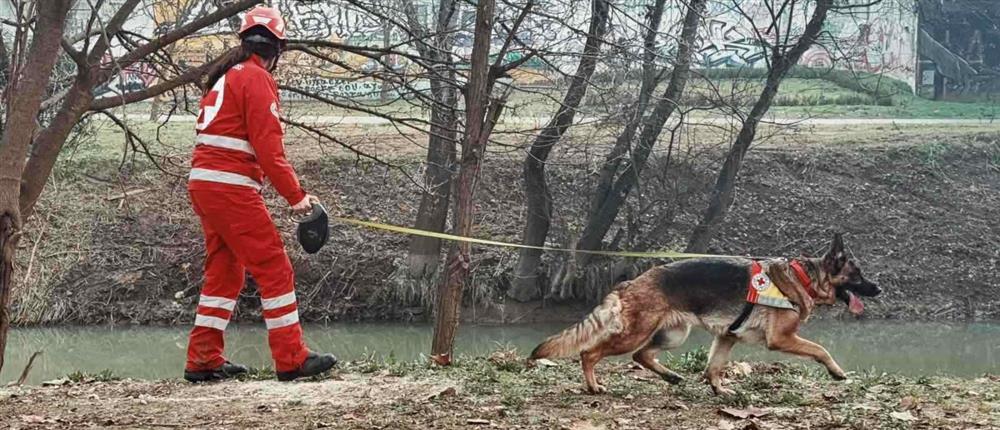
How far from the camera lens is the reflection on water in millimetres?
12891

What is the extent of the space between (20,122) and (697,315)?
4.15 m

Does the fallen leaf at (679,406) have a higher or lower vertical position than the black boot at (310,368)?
lower

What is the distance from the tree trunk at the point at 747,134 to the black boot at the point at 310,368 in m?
10.1

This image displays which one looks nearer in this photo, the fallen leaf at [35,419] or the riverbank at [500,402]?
the riverbank at [500,402]

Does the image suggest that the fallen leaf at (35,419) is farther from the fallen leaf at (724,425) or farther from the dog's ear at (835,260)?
the dog's ear at (835,260)

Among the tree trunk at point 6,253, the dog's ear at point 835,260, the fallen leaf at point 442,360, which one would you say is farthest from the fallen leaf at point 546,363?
the tree trunk at point 6,253

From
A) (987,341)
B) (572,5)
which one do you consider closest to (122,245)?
(572,5)

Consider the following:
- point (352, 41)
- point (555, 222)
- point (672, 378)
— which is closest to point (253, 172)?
point (672, 378)

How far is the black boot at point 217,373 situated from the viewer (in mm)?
7230

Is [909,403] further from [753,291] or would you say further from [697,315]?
[697,315]

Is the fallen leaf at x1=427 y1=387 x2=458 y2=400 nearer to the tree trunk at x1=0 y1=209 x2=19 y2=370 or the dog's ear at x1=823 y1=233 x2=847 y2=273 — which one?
the tree trunk at x1=0 y1=209 x2=19 y2=370

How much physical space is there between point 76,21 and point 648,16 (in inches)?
→ 255

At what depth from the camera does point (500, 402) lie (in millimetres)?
6273

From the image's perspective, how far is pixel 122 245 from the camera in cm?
1953
